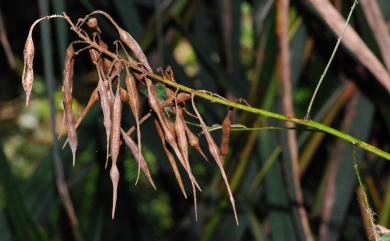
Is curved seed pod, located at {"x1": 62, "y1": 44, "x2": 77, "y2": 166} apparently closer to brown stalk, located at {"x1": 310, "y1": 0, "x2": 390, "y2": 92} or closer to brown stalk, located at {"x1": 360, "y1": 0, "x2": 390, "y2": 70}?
brown stalk, located at {"x1": 310, "y1": 0, "x2": 390, "y2": 92}

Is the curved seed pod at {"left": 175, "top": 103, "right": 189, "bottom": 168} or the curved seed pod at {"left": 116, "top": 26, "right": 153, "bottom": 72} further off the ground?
the curved seed pod at {"left": 116, "top": 26, "right": 153, "bottom": 72}

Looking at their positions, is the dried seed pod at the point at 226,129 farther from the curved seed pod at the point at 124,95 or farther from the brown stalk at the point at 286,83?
the brown stalk at the point at 286,83

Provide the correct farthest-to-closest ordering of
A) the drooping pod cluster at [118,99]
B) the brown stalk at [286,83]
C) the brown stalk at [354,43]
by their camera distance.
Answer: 1. the brown stalk at [286,83]
2. the brown stalk at [354,43]
3. the drooping pod cluster at [118,99]

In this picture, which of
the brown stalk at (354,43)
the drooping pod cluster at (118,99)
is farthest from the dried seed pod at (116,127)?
the brown stalk at (354,43)

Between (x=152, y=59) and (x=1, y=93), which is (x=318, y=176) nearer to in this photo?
(x=152, y=59)

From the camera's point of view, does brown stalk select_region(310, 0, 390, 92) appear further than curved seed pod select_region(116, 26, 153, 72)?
Yes

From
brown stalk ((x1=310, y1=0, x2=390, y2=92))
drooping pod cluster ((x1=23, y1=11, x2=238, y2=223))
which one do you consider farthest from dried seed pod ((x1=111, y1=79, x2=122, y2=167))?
brown stalk ((x1=310, y1=0, x2=390, y2=92))

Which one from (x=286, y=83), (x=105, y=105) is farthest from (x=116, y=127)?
(x=286, y=83)
